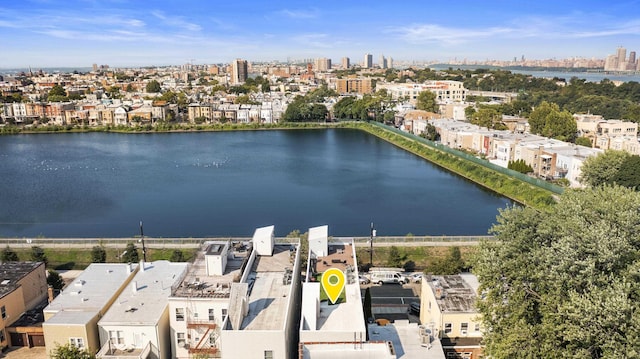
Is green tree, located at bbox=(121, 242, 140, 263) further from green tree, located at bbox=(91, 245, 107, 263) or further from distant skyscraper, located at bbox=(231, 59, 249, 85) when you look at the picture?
distant skyscraper, located at bbox=(231, 59, 249, 85)

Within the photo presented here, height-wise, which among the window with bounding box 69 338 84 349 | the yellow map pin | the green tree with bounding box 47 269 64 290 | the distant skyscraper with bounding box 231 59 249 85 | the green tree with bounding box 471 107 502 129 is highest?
the distant skyscraper with bounding box 231 59 249 85

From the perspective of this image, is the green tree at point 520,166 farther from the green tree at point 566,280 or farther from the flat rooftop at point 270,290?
the flat rooftop at point 270,290

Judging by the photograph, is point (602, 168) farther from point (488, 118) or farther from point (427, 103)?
point (427, 103)

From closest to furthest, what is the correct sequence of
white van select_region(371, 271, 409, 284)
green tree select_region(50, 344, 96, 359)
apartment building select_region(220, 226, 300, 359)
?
apartment building select_region(220, 226, 300, 359), green tree select_region(50, 344, 96, 359), white van select_region(371, 271, 409, 284)

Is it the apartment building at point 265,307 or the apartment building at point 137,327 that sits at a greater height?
the apartment building at point 265,307

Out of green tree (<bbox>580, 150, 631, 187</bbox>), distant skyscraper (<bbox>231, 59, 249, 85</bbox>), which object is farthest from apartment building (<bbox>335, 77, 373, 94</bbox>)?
green tree (<bbox>580, 150, 631, 187</bbox>)

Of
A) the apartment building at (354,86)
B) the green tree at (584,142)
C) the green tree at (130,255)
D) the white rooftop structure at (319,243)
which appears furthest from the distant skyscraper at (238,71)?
the white rooftop structure at (319,243)

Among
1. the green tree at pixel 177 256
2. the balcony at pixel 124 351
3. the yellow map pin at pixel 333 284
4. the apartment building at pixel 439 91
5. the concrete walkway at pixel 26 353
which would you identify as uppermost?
the apartment building at pixel 439 91

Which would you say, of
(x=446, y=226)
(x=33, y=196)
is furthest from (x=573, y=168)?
(x=33, y=196)
